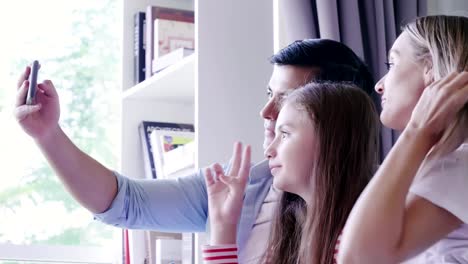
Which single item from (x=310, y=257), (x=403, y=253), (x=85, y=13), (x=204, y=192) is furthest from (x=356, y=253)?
(x=85, y=13)

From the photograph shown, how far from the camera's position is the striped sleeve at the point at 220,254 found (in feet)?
4.56

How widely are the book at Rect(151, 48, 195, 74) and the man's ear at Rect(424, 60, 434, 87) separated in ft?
3.58

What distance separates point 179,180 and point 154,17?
0.88 meters

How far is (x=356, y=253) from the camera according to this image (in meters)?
1.02

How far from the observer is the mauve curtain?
185 cm

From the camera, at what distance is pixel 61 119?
2631 mm

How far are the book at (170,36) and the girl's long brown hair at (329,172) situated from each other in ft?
3.30

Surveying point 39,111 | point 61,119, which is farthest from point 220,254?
point 61,119

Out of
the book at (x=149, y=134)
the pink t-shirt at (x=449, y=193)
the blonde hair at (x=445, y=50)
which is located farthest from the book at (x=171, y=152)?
the pink t-shirt at (x=449, y=193)

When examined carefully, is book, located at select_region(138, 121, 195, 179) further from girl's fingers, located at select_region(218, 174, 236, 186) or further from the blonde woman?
the blonde woman

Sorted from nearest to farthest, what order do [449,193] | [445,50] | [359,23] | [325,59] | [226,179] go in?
[449,193] → [445,50] → [226,179] → [325,59] → [359,23]

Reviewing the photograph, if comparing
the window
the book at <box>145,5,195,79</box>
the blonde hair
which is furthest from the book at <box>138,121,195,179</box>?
the blonde hair

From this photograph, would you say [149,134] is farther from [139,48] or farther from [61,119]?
[61,119]

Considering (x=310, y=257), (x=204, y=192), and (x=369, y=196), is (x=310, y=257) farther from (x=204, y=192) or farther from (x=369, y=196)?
(x=204, y=192)
